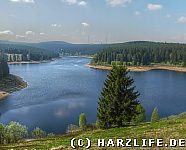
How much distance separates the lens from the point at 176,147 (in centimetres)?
2184

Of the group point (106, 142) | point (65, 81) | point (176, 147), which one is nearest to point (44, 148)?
point (106, 142)

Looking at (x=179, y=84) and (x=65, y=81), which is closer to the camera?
(x=179, y=84)

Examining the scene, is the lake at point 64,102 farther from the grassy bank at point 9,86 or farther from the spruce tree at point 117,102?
the spruce tree at point 117,102

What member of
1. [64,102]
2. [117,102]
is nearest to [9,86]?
[64,102]

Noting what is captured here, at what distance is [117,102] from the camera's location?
1802 inches

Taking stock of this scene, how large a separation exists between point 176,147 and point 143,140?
3.10 m

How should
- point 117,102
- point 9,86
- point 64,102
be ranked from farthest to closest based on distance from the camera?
point 9,86, point 64,102, point 117,102

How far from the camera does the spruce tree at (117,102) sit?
45.6 metres

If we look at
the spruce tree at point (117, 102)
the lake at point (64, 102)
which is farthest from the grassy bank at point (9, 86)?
the spruce tree at point (117, 102)

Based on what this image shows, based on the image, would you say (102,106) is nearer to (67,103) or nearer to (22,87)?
(67,103)

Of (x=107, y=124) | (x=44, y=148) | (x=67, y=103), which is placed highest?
(x=44, y=148)

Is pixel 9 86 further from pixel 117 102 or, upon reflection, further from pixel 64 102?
pixel 117 102

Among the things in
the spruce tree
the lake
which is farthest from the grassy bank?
the spruce tree

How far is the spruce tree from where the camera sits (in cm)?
4562
